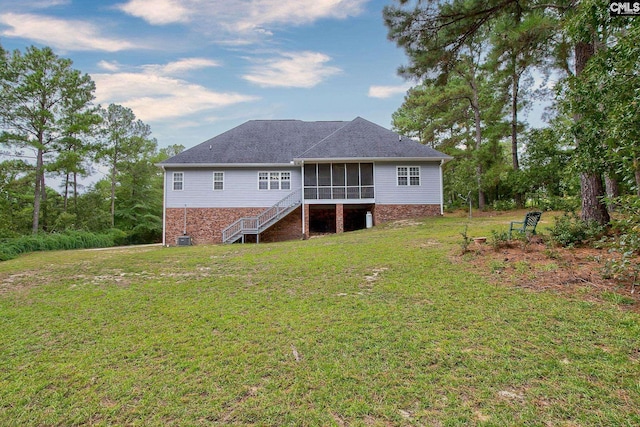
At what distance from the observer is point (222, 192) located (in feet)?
56.6

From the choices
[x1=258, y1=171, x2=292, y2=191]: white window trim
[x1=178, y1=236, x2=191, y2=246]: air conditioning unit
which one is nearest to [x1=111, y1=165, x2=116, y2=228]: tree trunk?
[x1=178, y1=236, x2=191, y2=246]: air conditioning unit

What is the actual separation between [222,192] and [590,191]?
51.3 feet

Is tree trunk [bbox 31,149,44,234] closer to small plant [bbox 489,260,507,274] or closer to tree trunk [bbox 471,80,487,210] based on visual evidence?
small plant [bbox 489,260,507,274]

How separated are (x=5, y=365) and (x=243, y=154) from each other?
15408 millimetres

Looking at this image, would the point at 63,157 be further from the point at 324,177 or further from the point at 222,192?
the point at 324,177

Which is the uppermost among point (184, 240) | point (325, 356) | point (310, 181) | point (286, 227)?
point (310, 181)

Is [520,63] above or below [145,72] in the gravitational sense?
below

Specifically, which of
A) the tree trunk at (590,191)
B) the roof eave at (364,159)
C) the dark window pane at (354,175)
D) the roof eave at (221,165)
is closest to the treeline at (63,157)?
the roof eave at (221,165)

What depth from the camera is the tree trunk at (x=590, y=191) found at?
690cm

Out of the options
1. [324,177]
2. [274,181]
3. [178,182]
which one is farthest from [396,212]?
[178,182]

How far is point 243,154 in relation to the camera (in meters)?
17.8

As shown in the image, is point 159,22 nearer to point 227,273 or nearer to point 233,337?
point 227,273

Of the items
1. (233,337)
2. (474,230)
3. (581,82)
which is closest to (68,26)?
(233,337)

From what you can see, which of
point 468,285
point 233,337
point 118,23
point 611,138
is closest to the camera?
point 233,337
